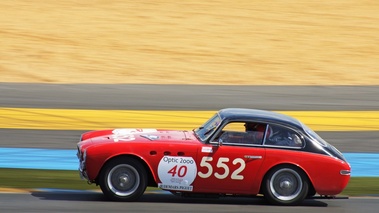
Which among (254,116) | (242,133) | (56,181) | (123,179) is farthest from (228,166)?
(56,181)

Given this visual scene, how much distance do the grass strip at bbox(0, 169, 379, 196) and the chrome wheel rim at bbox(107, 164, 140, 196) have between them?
1.21 meters

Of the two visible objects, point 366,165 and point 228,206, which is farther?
point 366,165

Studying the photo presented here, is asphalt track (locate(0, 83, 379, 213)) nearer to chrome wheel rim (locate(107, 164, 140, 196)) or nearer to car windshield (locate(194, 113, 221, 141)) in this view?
chrome wheel rim (locate(107, 164, 140, 196))

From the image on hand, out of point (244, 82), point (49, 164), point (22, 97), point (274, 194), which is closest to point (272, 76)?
point (244, 82)

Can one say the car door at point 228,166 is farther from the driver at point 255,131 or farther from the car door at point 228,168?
the driver at point 255,131

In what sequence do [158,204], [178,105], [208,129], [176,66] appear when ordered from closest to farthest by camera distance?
[158,204], [208,129], [178,105], [176,66]

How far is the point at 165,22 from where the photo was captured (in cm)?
2748

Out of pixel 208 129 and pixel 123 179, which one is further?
pixel 208 129

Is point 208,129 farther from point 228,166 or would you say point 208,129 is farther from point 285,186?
point 285,186

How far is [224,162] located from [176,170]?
0.54 meters

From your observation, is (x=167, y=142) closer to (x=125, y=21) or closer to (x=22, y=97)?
(x=22, y=97)

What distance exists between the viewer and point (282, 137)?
9445mm

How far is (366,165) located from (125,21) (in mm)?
16039

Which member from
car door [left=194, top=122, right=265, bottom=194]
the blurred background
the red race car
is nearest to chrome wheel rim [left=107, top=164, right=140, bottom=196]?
the red race car
